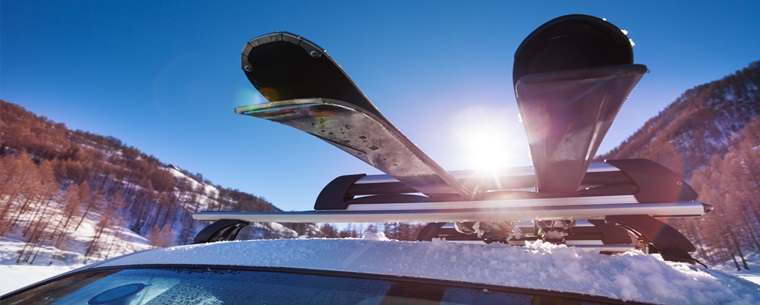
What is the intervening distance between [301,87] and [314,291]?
781 mm

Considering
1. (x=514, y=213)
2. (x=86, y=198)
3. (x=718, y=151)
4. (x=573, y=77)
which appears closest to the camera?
(x=573, y=77)

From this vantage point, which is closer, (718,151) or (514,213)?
(514,213)

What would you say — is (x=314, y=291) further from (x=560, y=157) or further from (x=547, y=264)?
(x=560, y=157)

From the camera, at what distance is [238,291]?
1.20 meters

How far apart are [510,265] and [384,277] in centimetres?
39

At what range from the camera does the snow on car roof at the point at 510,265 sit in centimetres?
86

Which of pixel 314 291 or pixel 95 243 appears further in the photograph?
pixel 95 243

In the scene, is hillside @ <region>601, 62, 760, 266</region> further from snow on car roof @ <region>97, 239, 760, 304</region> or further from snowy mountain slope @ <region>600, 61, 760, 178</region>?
snow on car roof @ <region>97, 239, 760, 304</region>

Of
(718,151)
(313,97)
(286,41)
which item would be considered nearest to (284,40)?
(286,41)

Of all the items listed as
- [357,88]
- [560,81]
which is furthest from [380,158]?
[560,81]

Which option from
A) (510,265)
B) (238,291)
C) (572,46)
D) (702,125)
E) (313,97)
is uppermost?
(702,125)

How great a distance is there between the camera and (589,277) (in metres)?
0.93

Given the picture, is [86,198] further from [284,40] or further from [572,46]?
[572,46]

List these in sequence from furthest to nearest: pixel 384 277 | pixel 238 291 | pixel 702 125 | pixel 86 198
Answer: pixel 702 125, pixel 86 198, pixel 238 291, pixel 384 277
